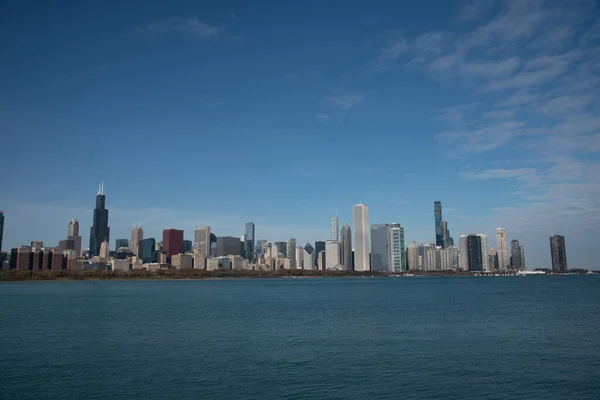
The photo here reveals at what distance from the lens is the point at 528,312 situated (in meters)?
71.9

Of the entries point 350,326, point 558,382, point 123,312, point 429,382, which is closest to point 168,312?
point 123,312

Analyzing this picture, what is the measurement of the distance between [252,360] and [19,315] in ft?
163

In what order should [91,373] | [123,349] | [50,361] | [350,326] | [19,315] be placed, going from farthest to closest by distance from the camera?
[19,315] → [350,326] → [123,349] → [50,361] → [91,373]

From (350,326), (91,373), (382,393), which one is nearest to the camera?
(382,393)

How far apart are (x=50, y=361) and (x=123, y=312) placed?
129 feet

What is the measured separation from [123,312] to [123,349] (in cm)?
3556

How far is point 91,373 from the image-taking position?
109ft

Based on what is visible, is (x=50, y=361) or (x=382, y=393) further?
(x=50, y=361)

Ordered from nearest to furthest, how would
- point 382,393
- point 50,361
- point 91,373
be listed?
point 382,393
point 91,373
point 50,361

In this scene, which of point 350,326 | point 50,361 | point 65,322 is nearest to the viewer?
point 50,361

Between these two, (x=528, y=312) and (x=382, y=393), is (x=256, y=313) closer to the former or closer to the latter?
(x=528, y=312)

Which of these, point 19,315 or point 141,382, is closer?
point 141,382

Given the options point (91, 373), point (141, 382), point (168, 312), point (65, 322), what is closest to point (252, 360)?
point (141, 382)

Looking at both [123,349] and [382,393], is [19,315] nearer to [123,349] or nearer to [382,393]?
[123,349]
